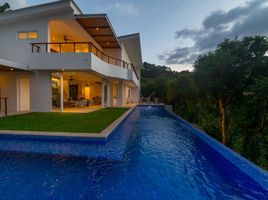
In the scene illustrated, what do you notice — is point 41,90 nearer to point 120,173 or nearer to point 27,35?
point 27,35

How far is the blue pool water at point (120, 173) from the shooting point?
3373 millimetres

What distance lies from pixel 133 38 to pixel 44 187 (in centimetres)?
1881

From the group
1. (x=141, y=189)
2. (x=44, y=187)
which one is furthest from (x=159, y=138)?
(x=44, y=187)

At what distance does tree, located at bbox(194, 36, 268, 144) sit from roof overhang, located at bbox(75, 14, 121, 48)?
892 cm

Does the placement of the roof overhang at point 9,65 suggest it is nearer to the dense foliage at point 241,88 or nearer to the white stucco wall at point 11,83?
the white stucco wall at point 11,83

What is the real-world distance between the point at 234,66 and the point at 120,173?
16.6 feet

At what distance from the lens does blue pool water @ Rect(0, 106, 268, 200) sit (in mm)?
3373

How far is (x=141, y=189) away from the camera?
3525 millimetres

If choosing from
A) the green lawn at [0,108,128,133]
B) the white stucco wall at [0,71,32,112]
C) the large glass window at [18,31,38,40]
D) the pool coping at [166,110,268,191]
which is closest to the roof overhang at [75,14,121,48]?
the large glass window at [18,31,38,40]

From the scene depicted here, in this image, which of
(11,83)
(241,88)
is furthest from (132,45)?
(241,88)

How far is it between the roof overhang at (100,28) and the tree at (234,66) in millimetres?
8918

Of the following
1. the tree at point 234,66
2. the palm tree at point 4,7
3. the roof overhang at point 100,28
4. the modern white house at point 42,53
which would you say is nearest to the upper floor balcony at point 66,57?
the modern white house at point 42,53

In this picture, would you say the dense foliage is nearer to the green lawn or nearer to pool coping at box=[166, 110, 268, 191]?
pool coping at box=[166, 110, 268, 191]

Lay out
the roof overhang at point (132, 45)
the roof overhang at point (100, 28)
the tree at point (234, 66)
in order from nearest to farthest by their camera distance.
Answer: the tree at point (234, 66) → the roof overhang at point (100, 28) → the roof overhang at point (132, 45)
